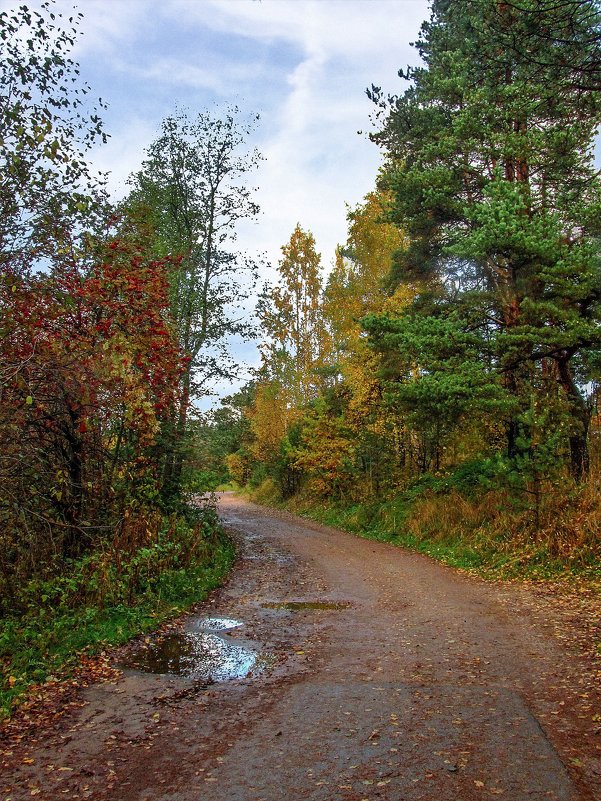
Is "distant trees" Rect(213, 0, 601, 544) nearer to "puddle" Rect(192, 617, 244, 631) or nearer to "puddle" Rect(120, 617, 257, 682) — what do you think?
"puddle" Rect(192, 617, 244, 631)

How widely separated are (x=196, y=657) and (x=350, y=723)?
263cm

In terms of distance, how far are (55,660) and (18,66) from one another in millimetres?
6736

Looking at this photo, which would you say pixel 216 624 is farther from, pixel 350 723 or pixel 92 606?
pixel 350 723

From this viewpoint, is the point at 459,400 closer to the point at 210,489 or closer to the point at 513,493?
the point at 513,493

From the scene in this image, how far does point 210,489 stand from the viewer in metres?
15.3

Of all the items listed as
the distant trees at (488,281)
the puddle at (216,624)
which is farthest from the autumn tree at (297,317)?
the puddle at (216,624)

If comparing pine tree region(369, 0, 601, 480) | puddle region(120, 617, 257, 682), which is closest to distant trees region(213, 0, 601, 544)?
pine tree region(369, 0, 601, 480)

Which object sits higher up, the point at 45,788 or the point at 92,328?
the point at 92,328

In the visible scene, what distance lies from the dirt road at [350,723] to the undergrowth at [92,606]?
0.73 meters

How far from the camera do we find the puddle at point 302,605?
9297 mm

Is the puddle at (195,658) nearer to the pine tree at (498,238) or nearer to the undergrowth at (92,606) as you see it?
the undergrowth at (92,606)

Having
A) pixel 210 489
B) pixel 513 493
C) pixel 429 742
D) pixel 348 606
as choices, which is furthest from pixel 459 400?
pixel 429 742

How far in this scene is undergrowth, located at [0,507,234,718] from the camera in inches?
252

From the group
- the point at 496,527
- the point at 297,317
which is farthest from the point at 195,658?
the point at 297,317
